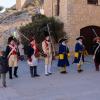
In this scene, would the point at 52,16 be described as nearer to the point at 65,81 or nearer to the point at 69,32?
the point at 69,32

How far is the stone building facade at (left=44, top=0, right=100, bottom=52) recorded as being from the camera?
1098 inches

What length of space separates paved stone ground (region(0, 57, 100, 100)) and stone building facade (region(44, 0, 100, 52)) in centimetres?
1000

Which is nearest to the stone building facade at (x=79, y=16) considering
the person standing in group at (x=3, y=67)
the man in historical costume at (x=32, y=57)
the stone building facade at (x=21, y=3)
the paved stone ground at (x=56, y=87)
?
the paved stone ground at (x=56, y=87)

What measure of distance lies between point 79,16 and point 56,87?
1425 centimetres

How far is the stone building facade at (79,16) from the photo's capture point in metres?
27.9

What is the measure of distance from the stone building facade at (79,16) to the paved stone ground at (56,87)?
9999 mm

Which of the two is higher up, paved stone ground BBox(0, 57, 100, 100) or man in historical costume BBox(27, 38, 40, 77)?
man in historical costume BBox(27, 38, 40, 77)

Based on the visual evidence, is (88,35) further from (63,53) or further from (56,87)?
(56,87)

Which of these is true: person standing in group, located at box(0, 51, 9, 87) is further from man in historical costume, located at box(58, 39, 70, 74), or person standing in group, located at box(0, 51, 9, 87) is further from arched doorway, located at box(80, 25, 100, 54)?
arched doorway, located at box(80, 25, 100, 54)

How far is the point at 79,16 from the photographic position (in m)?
28.0

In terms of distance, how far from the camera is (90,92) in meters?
12.9

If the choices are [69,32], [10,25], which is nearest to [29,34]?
[69,32]

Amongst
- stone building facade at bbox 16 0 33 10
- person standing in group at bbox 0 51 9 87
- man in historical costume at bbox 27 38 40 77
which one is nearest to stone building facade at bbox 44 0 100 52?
man in historical costume at bbox 27 38 40 77

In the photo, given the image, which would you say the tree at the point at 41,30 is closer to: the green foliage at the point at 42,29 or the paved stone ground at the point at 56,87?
the green foliage at the point at 42,29
